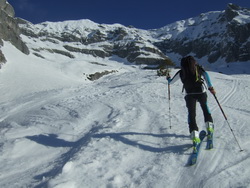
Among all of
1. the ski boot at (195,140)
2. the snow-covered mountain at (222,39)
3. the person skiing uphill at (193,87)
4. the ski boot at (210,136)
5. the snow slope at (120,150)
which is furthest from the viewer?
the snow-covered mountain at (222,39)

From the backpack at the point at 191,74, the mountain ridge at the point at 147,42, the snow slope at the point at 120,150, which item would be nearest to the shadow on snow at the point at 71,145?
the snow slope at the point at 120,150

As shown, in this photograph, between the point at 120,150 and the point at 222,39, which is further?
the point at 222,39

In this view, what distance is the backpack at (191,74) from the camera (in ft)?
18.0

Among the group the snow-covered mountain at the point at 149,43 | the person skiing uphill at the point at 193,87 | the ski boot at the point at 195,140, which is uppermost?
the snow-covered mountain at the point at 149,43

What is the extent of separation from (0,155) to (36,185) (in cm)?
240

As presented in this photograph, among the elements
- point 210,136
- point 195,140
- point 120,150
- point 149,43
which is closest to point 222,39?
point 149,43

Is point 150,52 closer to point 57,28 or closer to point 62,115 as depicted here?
point 57,28

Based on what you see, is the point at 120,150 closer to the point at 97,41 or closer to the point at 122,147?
the point at 122,147

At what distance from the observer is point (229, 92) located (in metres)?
13.6

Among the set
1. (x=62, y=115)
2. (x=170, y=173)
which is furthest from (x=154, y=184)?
(x=62, y=115)

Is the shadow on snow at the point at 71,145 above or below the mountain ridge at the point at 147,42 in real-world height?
below

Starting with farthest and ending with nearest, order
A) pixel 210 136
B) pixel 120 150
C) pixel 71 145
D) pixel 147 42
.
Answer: pixel 147 42 < pixel 71 145 < pixel 120 150 < pixel 210 136

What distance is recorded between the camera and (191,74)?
558 centimetres

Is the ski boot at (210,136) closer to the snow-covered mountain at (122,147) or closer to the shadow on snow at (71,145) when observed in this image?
the snow-covered mountain at (122,147)
